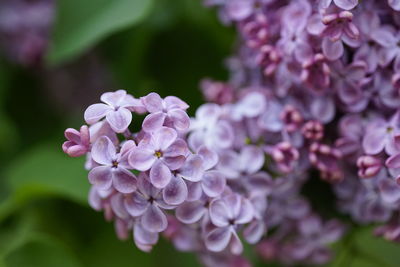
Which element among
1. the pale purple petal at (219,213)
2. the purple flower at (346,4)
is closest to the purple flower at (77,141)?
the pale purple petal at (219,213)

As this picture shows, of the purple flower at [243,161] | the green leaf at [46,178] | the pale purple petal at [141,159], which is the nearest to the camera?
the pale purple petal at [141,159]

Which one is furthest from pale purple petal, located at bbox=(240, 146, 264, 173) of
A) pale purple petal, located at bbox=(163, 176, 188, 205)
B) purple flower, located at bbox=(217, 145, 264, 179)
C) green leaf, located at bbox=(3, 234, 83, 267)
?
green leaf, located at bbox=(3, 234, 83, 267)

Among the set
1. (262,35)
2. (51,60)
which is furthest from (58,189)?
(262,35)

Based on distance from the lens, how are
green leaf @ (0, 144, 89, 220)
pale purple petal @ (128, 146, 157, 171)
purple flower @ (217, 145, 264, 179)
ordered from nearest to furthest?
pale purple petal @ (128, 146, 157, 171)
purple flower @ (217, 145, 264, 179)
green leaf @ (0, 144, 89, 220)

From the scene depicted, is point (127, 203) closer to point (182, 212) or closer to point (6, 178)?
point (182, 212)

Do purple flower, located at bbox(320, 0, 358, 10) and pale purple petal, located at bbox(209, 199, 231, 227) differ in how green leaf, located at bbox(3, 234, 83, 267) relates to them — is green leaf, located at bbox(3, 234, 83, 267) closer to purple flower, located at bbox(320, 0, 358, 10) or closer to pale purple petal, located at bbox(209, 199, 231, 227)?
pale purple petal, located at bbox(209, 199, 231, 227)

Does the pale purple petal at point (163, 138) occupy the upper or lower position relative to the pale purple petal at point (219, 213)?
upper

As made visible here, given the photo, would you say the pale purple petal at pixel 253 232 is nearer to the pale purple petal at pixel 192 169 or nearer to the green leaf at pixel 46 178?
the pale purple petal at pixel 192 169

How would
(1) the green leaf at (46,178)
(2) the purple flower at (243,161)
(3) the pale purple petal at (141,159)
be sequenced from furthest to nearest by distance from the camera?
(1) the green leaf at (46,178) < (2) the purple flower at (243,161) < (3) the pale purple petal at (141,159)
